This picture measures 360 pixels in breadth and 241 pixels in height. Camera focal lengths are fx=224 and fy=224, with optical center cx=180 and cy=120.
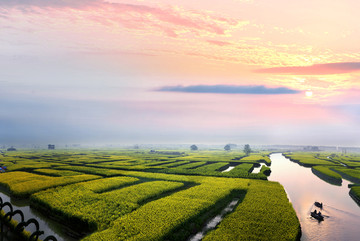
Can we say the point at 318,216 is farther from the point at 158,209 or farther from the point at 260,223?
the point at 158,209

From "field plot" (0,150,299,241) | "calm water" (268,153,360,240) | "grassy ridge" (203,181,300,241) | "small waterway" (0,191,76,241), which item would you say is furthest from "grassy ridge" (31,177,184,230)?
"calm water" (268,153,360,240)

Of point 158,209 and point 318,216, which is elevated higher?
point 158,209

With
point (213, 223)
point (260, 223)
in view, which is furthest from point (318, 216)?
point (213, 223)

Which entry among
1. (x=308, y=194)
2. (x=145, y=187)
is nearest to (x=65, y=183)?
(x=145, y=187)

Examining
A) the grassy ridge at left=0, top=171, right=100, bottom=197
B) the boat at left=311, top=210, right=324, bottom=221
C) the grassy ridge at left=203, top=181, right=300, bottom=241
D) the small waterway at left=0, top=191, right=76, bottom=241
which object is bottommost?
the small waterway at left=0, top=191, right=76, bottom=241

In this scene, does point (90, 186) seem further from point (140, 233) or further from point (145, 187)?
point (140, 233)

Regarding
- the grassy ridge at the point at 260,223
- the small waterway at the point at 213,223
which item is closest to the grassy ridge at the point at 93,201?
the small waterway at the point at 213,223

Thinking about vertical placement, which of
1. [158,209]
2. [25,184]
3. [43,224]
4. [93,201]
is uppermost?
[158,209]

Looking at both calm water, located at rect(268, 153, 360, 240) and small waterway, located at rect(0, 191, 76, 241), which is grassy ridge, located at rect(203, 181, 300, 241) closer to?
calm water, located at rect(268, 153, 360, 240)

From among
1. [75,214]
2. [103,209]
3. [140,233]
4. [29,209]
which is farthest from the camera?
[29,209]

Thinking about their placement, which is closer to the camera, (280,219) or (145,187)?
(280,219)

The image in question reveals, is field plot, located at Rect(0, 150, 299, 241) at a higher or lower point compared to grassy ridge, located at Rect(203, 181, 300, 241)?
lower
